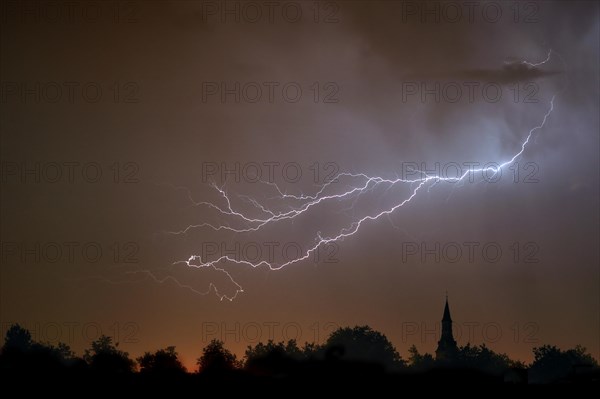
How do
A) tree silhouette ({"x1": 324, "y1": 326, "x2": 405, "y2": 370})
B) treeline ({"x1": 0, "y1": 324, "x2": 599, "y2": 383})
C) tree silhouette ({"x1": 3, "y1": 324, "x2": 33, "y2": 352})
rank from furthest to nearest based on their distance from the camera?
tree silhouette ({"x1": 324, "y1": 326, "x2": 405, "y2": 370}) < tree silhouette ({"x1": 3, "y1": 324, "x2": 33, "y2": 352}) < treeline ({"x1": 0, "y1": 324, "x2": 599, "y2": 383})

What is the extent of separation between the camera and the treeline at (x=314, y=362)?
42.2ft

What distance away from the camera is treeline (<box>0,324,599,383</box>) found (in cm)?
1288

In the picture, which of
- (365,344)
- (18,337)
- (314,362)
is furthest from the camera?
(365,344)

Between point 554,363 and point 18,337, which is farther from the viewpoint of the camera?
point 554,363

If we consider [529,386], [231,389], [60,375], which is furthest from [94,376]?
[529,386]

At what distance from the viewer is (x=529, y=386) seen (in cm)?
1388

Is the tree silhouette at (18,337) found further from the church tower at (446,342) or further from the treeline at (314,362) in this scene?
the church tower at (446,342)

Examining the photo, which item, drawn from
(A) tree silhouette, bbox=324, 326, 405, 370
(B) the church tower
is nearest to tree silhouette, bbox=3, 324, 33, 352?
(A) tree silhouette, bbox=324, 326, 405, 370

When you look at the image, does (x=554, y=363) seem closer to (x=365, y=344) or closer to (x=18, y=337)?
(x=365, y=344)

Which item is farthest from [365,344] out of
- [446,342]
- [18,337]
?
[18,337]

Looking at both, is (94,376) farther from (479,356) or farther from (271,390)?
(479,356)

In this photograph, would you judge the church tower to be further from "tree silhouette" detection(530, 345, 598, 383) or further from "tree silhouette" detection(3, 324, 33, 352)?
"tree silhouette" detection(3, 324, 33, 352)

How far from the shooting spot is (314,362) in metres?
13.1

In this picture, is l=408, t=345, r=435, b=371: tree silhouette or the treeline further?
l=408, t=345, r=435, b=371: tree silhouette
